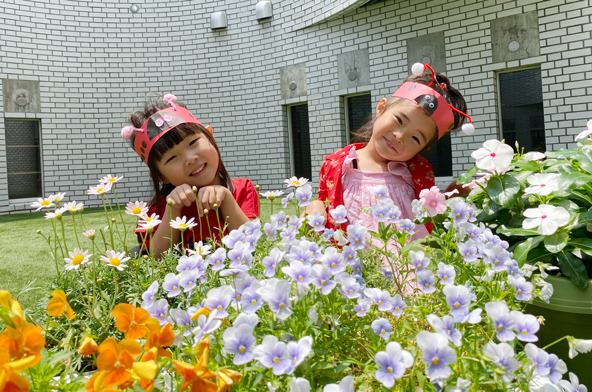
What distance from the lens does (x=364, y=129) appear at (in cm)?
238

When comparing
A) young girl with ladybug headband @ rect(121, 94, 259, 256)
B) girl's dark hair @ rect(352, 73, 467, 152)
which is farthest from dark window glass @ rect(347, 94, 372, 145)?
young girl with ladybug headband @ rect(121, 94, 259, 256)

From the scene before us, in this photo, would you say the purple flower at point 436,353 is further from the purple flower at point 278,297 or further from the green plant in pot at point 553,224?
the green plant in pot at point 553,224

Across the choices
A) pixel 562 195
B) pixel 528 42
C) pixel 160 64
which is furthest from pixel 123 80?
pixel 562 195

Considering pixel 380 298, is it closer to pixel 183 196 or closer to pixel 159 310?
pixel 159 310

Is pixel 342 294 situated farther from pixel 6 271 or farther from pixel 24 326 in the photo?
pixel 6 271

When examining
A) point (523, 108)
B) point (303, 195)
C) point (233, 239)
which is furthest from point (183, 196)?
point (523, 108)

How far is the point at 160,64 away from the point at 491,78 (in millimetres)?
5908

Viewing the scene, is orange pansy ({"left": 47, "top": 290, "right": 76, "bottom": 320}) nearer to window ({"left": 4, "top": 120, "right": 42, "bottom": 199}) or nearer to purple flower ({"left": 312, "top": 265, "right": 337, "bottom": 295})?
purple flower ({"left": 312, "top": 265, "right": 337, "bottom": 295})

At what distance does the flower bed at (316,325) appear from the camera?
49cm

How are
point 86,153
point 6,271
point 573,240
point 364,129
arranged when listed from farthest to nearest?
1. point 86,153
2. point 6,271
3. point 364,129
4. point 573,240

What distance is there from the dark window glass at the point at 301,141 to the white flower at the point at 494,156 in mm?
6864

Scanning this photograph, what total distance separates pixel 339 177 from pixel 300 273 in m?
1.46

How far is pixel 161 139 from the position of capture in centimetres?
179

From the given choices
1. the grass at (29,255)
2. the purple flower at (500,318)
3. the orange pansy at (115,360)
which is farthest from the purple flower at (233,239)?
the grass at (29,255)
